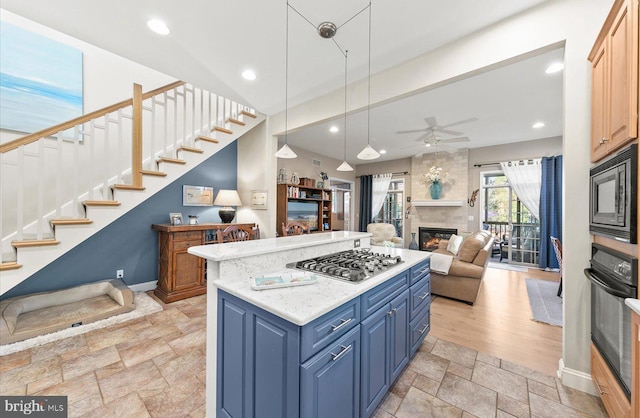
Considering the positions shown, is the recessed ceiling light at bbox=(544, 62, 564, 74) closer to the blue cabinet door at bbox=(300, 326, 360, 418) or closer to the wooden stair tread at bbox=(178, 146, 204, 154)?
the blue cabinet door at bbox=(300, 326, 360, 418)

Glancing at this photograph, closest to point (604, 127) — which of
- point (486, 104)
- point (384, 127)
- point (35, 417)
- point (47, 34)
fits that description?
point (486, 104)

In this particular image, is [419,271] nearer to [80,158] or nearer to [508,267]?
[80,158]

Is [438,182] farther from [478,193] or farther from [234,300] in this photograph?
[234,300]

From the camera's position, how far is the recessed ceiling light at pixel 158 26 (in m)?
2.24

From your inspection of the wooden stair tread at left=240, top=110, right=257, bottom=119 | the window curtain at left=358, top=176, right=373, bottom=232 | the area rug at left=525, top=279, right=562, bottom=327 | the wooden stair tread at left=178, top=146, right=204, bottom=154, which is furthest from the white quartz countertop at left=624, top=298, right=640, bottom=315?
the window curtain at left=358, top=176, right=373, bottom=232

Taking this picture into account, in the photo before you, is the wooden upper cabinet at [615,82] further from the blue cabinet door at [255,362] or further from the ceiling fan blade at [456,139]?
the ceiling fan blade at [456,139]

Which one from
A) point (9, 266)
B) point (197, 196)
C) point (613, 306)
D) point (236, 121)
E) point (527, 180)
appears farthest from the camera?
point (527, 180)

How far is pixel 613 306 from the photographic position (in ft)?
4.41

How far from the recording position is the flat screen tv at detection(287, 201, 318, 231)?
5.74 metres

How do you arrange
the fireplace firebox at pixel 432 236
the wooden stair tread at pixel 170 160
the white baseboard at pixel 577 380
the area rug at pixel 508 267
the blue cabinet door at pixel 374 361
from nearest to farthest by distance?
the blue cabinet door at pixel 374 361 < the white baseboard at pixel 577 380 < the wooden stair tread at pixel 170 160 < the area rug at pixel 508 267 < the fireplace firebox at pixel 432 236

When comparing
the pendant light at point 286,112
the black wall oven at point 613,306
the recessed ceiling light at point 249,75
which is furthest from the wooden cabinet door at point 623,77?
the recessed ceiling light at point 249,75

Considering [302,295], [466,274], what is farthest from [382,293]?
[466,274]

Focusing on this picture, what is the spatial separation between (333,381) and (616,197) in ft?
5.95

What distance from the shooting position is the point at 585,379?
1.75m
